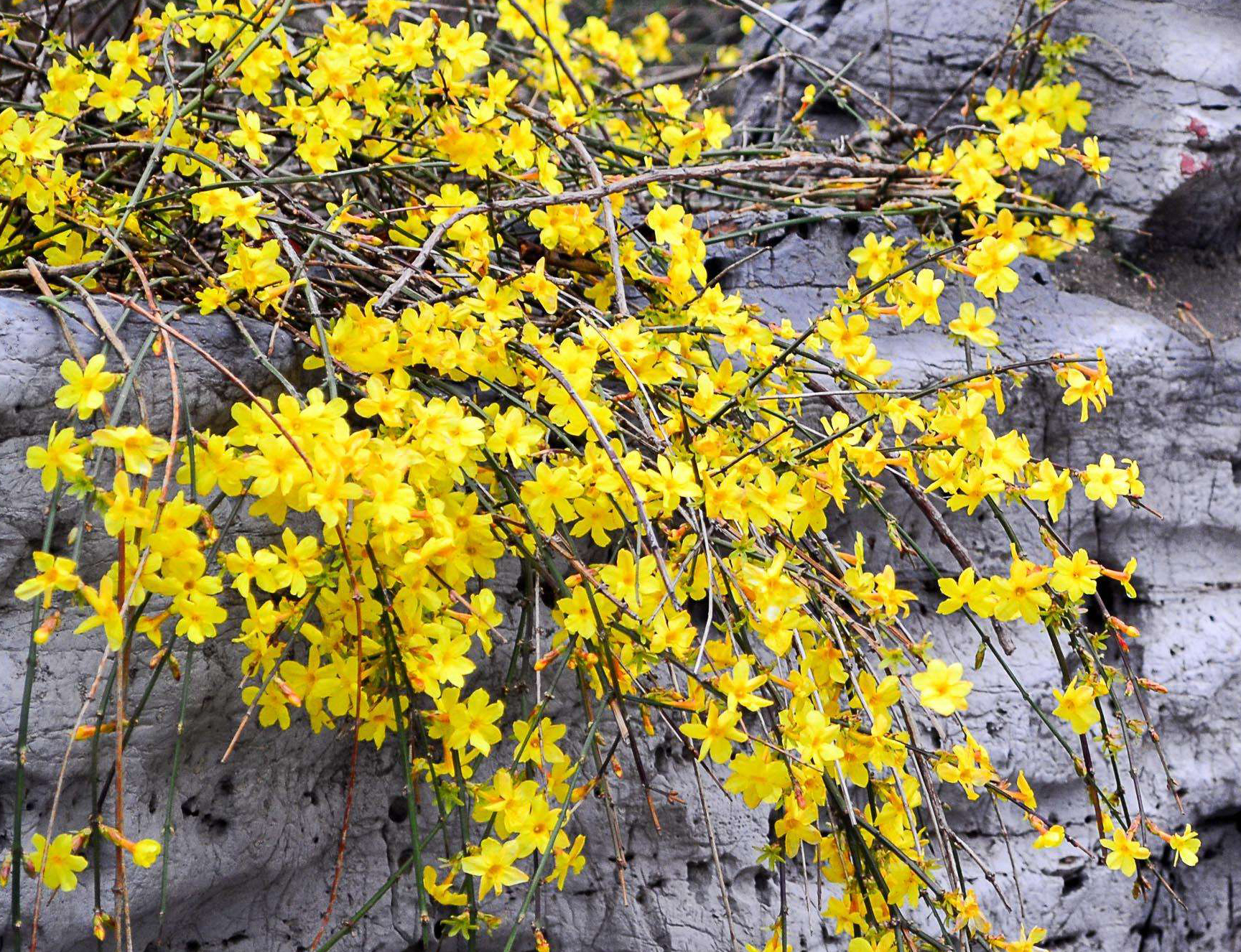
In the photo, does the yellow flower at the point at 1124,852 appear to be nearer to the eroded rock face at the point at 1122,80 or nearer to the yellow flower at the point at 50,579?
the yellow flower at the point at 50,579

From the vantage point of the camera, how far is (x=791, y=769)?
4.12ft

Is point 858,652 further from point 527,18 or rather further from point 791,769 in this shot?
A: point 527,18

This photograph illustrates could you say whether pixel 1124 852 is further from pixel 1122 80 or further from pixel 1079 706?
pixel 1122 80

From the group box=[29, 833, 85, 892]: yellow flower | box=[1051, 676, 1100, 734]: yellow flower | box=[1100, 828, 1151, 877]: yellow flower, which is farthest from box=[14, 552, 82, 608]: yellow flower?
box=[1100, 828, 1151, 877]: yellow flower

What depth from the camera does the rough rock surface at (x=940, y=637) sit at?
1513 millimetres

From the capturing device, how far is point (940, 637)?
2.10 meters

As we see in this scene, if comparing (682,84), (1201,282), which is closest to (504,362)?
(1201,282)

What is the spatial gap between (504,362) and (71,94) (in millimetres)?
741

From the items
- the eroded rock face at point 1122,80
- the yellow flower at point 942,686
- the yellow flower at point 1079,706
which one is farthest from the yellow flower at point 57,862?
the eroded rock face at point 1122,80

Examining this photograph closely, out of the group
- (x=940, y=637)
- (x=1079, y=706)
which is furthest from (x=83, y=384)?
(x=940, y=637)

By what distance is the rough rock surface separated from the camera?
1513 mm

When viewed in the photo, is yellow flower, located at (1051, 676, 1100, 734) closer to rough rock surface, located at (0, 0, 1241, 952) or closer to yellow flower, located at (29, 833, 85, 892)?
rough rock surface, located at (0, 0, 1241, 952)

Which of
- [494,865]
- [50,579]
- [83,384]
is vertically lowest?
[494,865]

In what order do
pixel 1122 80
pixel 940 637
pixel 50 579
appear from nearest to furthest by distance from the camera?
pixel 50 579
pixel 940 637
pixel 1122 80
